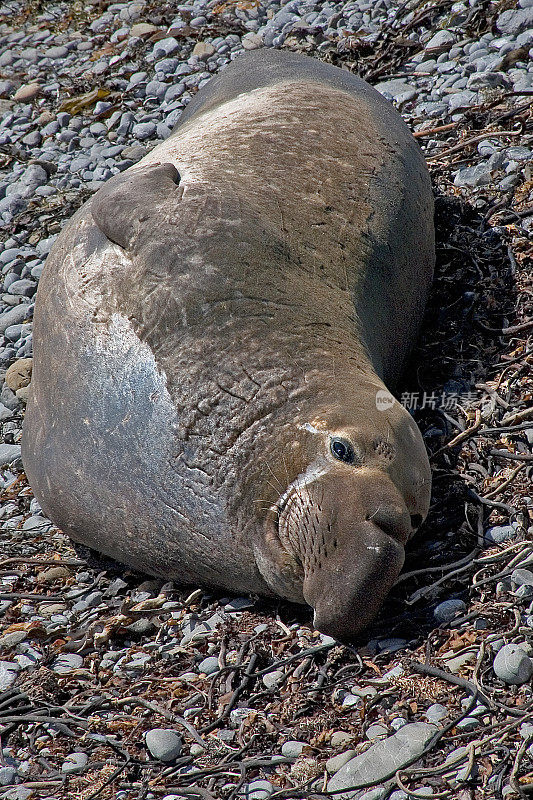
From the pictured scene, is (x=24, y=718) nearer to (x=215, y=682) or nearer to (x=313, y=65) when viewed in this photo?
(x=215, y=682)

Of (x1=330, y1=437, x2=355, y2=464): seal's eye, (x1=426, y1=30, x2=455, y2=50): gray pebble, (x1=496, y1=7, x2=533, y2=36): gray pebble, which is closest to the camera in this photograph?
(x1=330, y1=437, x2=355, y2=464): seal's eye

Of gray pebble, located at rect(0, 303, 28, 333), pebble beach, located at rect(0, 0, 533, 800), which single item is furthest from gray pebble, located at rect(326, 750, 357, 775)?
gray pebble, located at rect(0, 303, 28, 333)

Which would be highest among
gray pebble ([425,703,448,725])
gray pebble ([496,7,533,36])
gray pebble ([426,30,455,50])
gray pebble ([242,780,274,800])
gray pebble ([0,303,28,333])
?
gray pebble ([496,7,533,36])

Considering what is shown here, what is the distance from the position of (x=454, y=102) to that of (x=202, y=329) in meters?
3.53

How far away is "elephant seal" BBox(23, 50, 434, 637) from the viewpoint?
3736mm

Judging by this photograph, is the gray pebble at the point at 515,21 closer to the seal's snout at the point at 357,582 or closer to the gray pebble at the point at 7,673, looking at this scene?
the seal's snout at the point at 357,582

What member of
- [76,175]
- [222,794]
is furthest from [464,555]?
[76,175]

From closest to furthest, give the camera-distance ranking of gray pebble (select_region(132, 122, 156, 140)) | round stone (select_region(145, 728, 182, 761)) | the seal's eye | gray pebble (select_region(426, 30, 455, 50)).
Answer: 1. round stone (select_region(145, 728, 182, 761))
2. the seal's eye
3. gray pebble (select_region(426, 30, 455, 50))
4. gray pebble (select_region(132, 122, 156, 140))

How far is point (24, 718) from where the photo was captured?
3.68 m

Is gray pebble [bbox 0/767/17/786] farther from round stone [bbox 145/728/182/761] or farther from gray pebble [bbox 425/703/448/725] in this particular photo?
gray pebble [bbox 425/703/448/725]

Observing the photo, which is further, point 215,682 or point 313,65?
point 313,65

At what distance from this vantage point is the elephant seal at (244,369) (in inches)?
147

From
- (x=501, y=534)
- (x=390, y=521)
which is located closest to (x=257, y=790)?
(x=390, y=521)

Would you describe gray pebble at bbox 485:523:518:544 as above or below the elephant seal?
below
